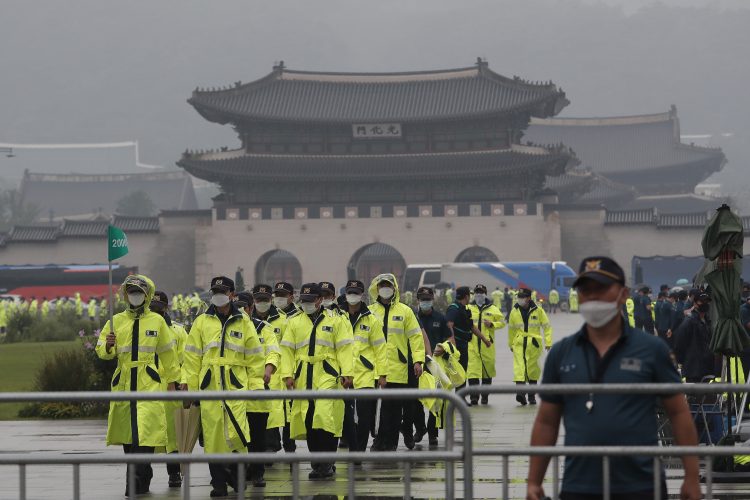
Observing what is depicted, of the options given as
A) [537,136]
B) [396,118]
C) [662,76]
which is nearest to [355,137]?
[396,118]

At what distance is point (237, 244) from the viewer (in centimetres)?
6203

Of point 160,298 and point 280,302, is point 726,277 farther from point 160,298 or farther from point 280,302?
point 160,298

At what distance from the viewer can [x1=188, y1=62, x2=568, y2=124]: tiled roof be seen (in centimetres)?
5941

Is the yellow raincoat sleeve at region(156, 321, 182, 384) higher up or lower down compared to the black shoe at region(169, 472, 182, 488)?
higher up

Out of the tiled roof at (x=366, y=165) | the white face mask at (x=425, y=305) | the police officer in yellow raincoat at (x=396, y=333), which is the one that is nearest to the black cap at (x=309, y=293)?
the police officer in yellow raincoat at (x=396, y=333)

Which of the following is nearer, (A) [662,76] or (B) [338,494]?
(B) [338,494]

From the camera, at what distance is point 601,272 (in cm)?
521

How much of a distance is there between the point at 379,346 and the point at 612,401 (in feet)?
21.9

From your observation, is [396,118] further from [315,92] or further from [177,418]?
[177,418]

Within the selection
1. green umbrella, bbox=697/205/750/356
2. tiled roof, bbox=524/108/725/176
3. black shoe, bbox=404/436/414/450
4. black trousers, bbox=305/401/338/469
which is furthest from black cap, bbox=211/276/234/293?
tiled roof, bbox=524/108/725/176

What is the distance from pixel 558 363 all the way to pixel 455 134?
55822 millimetres

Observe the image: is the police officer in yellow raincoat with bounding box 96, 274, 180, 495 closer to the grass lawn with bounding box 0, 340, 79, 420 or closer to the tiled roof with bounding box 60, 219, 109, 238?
the grass lawn with bounding box 0, 340, 79, 420

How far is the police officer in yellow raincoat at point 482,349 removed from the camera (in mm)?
18047

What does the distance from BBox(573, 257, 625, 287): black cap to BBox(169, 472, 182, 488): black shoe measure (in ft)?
18.8
